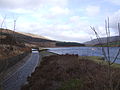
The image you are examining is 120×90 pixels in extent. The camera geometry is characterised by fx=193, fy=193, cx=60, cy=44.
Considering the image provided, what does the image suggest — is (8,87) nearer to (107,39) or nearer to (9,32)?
(9,32)

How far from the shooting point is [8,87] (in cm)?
1666

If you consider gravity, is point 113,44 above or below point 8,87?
above

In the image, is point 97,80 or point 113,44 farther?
point 97,80

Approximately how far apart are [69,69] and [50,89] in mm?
5604

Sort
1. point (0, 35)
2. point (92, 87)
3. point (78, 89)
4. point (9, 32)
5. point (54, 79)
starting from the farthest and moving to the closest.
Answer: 1. point (54, 79)
2. point (78, 89)
3. point (92, 87)
4. point (9, 32)
5. point (0, 35)

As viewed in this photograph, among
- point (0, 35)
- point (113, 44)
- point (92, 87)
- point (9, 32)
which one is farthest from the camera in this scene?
point (92, 87)

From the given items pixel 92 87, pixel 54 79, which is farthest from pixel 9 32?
pixel 54 79

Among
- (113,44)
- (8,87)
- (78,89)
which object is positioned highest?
(113,44)

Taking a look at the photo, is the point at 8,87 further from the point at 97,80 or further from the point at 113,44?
the point at 113,44

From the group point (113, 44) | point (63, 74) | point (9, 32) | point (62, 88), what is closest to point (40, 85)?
point (62, 88)

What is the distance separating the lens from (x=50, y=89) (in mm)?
12883

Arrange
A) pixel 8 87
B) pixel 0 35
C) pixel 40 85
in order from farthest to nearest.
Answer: pixel 8 87, pixel 40 85, pixel 0 35

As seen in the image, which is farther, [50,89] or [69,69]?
[69,69]

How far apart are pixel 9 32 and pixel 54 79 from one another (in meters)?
9.13
